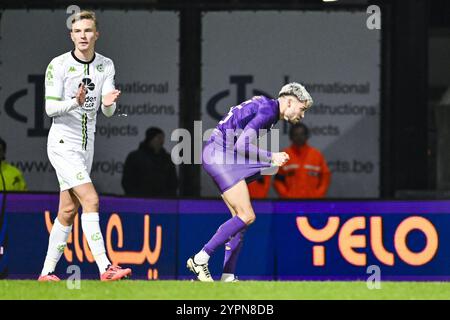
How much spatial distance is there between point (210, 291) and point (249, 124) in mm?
1583

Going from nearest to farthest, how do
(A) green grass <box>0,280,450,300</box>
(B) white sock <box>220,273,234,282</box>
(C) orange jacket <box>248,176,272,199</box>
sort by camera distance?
(A) green grass <box>0,280,450,300</box>
(B) white sock <box>220,273,234,282</box>
(C) orange jacket <box>248,176,272,199</box>

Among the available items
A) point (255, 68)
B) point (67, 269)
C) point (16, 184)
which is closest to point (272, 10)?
point (255, 68)

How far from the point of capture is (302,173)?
701 inches

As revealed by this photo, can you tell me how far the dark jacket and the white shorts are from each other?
6.26 meters

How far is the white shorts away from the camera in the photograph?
11695 millimetres

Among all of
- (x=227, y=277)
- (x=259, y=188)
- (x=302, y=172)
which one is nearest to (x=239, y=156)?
(x=227, y=277)

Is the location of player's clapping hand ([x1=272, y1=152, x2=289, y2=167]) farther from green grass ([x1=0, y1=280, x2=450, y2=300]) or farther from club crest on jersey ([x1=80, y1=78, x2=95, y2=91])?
club crest on jersey ([x1=80, y1=78, x2=95, y2=91])

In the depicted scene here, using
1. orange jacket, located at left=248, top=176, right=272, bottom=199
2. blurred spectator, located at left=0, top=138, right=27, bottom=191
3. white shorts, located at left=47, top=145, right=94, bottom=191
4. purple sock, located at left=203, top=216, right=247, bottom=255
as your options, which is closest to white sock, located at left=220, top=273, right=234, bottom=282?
purple sock, located at left=203, top=216, right=247, bottom=255

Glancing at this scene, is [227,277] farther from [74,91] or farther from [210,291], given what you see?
[74,91]

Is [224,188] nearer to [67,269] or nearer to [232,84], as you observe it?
[67,269]

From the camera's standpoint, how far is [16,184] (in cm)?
1691

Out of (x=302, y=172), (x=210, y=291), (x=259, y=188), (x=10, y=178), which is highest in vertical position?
(x=302, y=172)

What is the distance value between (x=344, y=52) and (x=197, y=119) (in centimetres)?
235

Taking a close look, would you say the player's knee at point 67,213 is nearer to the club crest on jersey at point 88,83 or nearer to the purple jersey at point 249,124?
the club crest on jersey at point 88,83
